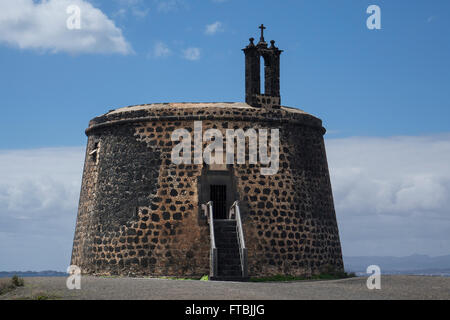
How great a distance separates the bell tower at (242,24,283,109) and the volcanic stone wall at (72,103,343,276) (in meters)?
0.55

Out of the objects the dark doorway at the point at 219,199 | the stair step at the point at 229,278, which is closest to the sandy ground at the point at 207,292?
the stair step at the point at 229,278

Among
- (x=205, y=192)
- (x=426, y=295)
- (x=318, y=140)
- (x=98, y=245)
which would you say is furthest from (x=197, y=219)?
(x=426, y=295)

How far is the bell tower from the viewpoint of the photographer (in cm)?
2306

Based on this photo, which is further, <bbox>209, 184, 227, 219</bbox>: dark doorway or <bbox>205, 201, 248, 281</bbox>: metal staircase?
<bbox>209, 184, 227, 219</bbox>: dark doorway

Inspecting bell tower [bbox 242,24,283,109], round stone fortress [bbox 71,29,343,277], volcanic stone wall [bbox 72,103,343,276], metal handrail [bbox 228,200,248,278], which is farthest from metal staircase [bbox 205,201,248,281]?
bell tower [bbox 242,24,283,109]

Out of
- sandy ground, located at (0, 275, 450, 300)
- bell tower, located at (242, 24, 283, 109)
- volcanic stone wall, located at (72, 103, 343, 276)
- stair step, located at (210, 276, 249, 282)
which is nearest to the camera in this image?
sandy ground, located at (0, 275, 450, 300)

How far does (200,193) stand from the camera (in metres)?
21.5

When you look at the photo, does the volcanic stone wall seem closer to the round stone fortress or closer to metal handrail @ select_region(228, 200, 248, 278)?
the round stone fortress

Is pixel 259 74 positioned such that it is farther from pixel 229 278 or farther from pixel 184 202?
pixel 229 278

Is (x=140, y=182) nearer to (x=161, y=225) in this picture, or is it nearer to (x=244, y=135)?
(x=161, y=225)

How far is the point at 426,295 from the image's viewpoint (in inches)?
546

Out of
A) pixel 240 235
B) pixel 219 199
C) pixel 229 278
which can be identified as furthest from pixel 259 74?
pixel 229 278

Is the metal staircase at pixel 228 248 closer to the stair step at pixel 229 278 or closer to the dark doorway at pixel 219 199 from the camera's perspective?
the stair step at pixel 229 278

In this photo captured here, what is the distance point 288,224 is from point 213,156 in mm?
3394
